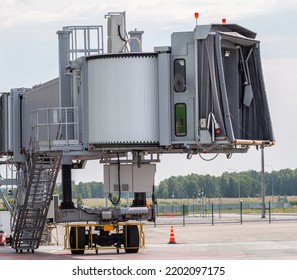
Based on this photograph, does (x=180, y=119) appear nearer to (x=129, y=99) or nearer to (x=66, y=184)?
(x=129, y=99)

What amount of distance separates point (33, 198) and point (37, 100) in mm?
3924

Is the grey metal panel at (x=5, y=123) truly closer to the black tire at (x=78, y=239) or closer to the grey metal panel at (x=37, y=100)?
the grey metal panel at (x=37, y=100)

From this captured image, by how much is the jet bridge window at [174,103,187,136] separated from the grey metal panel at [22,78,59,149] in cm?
612

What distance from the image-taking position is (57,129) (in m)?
38.2

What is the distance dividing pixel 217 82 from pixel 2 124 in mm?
14695

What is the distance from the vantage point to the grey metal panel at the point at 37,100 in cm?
4016

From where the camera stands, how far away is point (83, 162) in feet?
141

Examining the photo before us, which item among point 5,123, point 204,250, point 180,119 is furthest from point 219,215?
point 180,119

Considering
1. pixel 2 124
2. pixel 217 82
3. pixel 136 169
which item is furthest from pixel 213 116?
pixel 2 124

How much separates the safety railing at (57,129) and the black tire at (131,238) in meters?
5.02

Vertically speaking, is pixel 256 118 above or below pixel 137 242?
above

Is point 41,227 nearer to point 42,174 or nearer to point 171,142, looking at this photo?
point 42,174

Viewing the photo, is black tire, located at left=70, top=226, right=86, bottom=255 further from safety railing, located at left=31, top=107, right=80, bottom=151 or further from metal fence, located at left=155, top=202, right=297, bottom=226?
metal fence, located at left=155, top=202, right=297, bottom=226

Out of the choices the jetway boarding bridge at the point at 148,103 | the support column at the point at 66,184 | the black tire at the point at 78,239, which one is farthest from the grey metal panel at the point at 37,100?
the black tire at the point at 78,239
